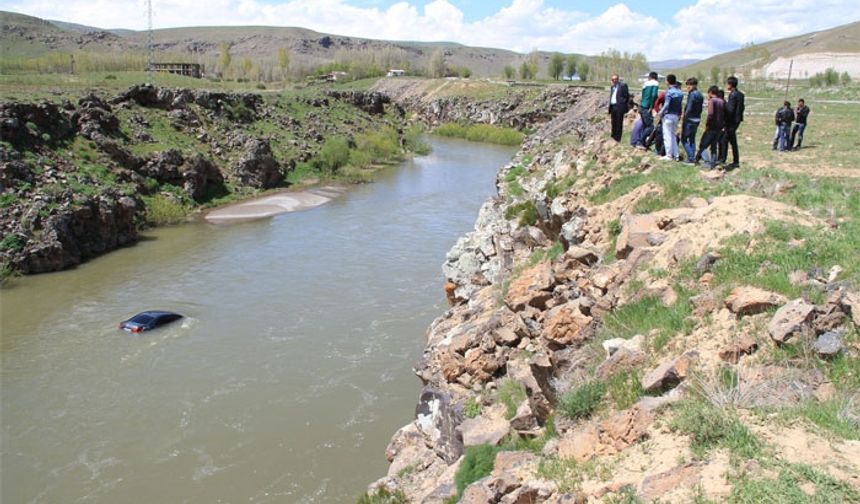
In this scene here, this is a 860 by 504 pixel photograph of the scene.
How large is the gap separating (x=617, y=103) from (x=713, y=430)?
562 inches

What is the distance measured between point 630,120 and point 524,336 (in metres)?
16.9

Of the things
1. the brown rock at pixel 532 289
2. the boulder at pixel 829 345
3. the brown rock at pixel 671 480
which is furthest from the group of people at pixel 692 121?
the brown rock at pixel 671 480

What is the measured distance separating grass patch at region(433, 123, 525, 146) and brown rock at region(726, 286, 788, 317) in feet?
266

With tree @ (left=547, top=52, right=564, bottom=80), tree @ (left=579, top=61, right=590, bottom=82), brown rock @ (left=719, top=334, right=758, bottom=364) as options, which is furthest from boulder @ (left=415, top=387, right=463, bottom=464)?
tree @ (left=547, top=52, right=564, bottom=80)

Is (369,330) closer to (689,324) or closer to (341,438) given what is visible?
(341,438)

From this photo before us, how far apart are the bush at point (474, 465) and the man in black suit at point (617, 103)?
12043 mm

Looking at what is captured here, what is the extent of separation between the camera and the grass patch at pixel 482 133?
295 ft

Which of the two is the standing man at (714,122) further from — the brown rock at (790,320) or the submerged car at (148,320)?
the submerged car at (148,320)

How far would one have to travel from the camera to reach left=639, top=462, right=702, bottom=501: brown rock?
19.5ft

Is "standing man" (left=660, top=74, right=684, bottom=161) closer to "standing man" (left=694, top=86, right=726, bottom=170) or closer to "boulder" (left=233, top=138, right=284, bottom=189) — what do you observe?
"standing man" (left=694, top=86, right=726, bottom=170)

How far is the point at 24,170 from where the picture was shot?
37.8 metres

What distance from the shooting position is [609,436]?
7.30 metres

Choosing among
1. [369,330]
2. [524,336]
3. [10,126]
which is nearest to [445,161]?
[10,126]

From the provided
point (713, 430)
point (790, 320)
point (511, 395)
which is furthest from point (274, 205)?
point (713, 430)
